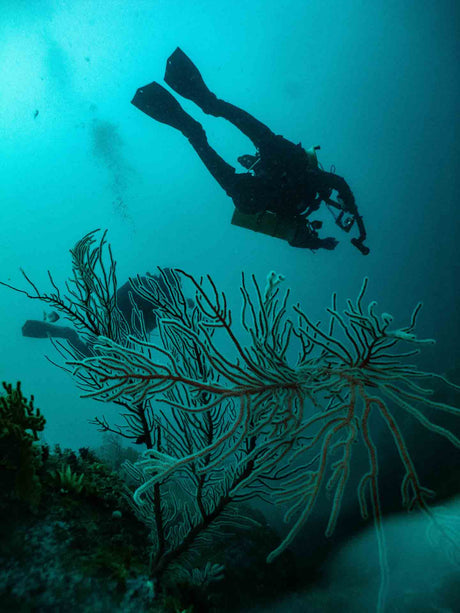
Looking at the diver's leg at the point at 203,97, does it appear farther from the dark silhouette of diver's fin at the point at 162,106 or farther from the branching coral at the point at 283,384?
the branching coral at the point at 283,384

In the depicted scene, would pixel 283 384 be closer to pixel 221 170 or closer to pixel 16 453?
pixel 16 453

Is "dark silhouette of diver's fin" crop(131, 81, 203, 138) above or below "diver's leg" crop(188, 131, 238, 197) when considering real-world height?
above

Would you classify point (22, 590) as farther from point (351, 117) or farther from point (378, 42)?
point (351, 117)

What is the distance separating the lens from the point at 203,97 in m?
7.09

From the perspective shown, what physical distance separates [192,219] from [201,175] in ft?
36.1

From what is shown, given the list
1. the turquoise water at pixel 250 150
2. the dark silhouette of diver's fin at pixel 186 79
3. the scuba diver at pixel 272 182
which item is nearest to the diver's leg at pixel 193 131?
the scuba diver at pixel 272 182

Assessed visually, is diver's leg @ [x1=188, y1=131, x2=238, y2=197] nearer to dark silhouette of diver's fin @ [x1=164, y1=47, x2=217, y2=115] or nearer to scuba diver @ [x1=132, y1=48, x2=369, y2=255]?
scuba diver @ [x1=132, y1=48, x2=369, y2=255]

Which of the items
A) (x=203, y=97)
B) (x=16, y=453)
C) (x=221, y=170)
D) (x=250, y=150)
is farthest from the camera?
(x=250, y=150)

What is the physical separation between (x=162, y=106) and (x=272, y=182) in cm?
300

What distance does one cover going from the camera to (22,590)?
1.49 metres

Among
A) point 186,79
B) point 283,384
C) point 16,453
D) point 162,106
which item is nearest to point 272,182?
point 162,106

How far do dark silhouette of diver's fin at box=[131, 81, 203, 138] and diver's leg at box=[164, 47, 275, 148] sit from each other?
17.8 inches

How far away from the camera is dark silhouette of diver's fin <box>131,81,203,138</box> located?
21.8 feet

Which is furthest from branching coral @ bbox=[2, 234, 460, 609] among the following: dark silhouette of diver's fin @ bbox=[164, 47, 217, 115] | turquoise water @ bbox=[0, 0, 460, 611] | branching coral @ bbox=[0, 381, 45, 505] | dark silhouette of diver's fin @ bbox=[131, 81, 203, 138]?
turquoise water @ bbox=[0, 0, 460, 611]
